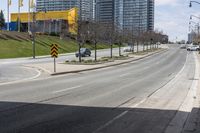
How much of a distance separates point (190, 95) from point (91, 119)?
28.7 feet

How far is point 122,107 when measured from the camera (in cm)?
1616

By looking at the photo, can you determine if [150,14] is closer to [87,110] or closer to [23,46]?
[23,46]

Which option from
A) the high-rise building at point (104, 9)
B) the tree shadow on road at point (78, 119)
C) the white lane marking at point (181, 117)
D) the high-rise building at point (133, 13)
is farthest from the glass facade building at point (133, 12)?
the tree shadow on road at point (78, 119)

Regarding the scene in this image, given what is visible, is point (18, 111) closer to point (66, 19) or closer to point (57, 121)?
point (57, 121)

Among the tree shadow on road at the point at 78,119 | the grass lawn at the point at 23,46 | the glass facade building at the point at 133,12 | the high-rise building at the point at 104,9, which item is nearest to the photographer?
the tree shadow on road at the point at 78,119

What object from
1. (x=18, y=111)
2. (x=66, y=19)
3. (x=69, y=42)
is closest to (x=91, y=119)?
(x=18, y=111)

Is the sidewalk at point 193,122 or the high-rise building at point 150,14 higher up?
the high-rise building at point 150,14

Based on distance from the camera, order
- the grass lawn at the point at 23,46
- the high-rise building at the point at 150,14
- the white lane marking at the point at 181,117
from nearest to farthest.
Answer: the white lane marking at the point at 181,117 < the grass lawn at the point at 23,46 < the high-rise building at the point at 150,14

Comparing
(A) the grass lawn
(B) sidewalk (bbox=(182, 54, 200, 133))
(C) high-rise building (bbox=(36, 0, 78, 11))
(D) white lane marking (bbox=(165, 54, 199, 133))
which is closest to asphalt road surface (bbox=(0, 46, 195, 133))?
(D) white lane marking (bbox=(165, 54, 199, 133))

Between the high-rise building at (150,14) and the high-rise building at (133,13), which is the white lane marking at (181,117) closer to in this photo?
the high-rise building at (133,13)

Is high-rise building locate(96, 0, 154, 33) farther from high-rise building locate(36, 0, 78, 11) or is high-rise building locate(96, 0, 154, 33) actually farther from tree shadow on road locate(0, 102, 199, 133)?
tree shadow on road locate(0, 102, 199, 133)

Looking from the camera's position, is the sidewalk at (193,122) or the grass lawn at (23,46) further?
the grass lawn at (23,46)

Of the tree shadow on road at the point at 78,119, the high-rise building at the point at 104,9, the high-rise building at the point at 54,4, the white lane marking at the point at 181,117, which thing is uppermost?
the high-rise building at the point at 54,4

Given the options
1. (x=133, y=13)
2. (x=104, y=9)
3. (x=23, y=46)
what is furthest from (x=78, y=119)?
(x=133, y=13)
